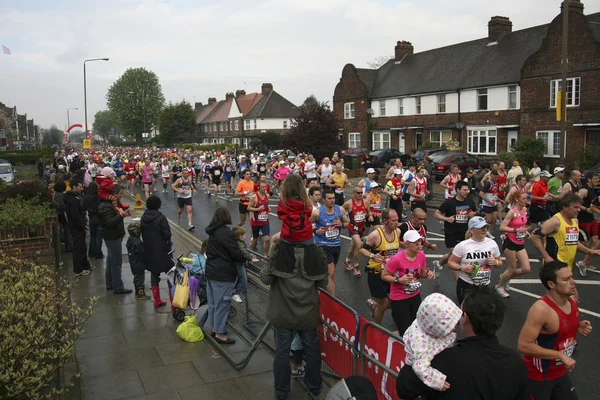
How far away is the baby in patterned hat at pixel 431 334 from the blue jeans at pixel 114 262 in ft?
23.4

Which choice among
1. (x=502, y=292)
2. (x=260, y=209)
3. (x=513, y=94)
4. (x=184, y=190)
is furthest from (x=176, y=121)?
(x=502, y=292)

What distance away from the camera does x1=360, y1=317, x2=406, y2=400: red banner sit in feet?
13.5

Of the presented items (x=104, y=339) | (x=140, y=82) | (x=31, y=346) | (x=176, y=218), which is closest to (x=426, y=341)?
(x=31, y=346)

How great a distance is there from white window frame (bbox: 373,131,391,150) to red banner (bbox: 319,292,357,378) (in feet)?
133

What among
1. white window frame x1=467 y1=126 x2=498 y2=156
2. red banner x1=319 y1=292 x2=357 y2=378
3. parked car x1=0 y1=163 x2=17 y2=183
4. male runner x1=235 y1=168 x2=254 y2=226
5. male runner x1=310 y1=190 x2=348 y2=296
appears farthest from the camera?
white window frame x1=467 y1=126 x2=498 y2=156

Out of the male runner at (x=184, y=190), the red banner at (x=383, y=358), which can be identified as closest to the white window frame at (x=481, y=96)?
the male runner at (x=184, y=190)

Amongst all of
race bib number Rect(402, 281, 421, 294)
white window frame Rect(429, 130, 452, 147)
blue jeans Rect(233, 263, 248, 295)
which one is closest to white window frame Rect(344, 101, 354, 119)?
white window frame Rect(429, 130, 452, 147)

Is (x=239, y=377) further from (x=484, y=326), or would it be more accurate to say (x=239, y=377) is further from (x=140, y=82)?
(x=140, y=82)

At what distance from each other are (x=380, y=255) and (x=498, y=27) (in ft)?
120

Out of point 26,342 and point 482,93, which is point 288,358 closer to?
point 26,342

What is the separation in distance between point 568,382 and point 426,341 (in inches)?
71.2

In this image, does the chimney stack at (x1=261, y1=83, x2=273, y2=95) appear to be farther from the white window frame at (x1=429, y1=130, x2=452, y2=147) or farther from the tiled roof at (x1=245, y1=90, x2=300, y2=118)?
the white window frame at (x1=429, y1=130, x2=452, y2=147)

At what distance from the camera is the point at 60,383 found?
5.17 metres

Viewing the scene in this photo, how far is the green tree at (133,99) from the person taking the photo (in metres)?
109
